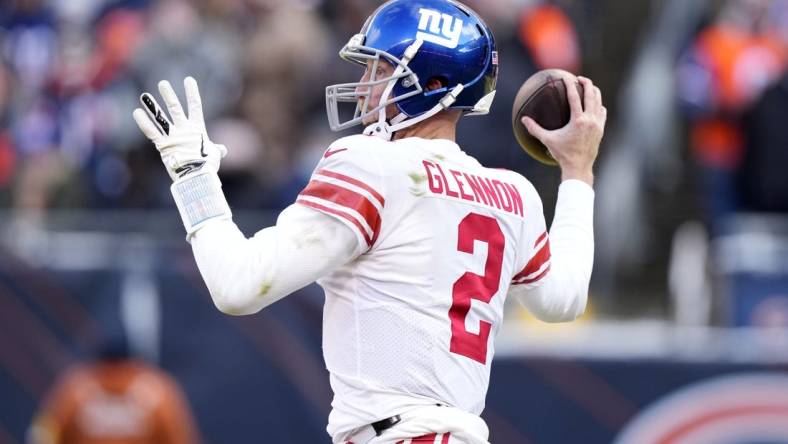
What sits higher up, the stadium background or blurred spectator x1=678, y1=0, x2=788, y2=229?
blurred spectator x1=678, y1=0, x2=788, y2=229

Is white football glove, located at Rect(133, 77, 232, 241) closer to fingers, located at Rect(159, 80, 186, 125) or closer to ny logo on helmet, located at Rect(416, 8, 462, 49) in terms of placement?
fingers, located at Rect(159, 80, 186, 125)

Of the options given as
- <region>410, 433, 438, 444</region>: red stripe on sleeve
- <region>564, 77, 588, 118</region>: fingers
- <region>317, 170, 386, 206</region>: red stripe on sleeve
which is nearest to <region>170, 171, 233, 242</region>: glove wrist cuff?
<region>317, 170, 386, 206</region>: red stripe on sleeve

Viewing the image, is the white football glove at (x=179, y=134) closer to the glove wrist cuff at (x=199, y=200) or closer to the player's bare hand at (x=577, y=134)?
the glove wrist cuff at (x=199, y=200)

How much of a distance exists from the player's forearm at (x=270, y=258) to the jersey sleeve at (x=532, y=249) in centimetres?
62

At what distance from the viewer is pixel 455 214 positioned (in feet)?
13.0

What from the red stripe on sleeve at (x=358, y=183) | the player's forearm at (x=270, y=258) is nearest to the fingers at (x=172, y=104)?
the player's forearm at (x=270, y=258)

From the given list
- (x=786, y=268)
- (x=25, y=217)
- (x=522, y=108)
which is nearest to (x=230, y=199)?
(x=25, y=217)

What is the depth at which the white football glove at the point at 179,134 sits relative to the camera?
155 inches

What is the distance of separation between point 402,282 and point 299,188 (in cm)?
570

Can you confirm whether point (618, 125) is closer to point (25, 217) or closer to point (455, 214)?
point (25, 217)

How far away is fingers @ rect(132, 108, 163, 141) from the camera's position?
155 inches

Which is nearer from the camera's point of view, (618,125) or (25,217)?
(25,217)

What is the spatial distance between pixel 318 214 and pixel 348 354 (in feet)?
1.27

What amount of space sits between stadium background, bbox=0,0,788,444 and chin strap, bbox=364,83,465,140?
405 cm
